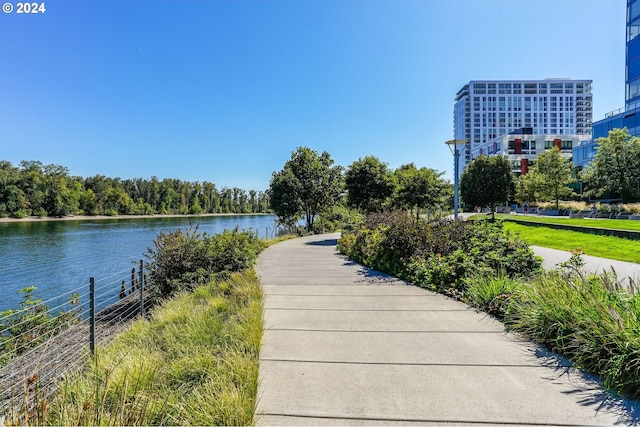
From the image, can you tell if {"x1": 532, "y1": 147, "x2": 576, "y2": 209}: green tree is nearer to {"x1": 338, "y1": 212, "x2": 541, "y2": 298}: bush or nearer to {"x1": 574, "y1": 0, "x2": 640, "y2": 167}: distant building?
{"x1": 574, "y1": 0, "x2": 640, "y2": 167}: distant building

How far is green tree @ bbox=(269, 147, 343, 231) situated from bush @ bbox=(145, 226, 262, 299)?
1501cm

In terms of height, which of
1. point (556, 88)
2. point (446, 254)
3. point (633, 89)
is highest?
point (556, 88)

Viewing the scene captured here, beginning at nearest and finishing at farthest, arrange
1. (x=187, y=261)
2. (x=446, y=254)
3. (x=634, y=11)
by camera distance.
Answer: (x=446, y=254)
(x=187, y=261)
(x=634, y=11)

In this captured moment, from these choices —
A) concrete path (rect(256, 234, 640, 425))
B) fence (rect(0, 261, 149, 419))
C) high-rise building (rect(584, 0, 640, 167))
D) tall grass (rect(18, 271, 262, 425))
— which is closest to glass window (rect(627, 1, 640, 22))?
high-rise building (rect(584, 0, 640, 167))

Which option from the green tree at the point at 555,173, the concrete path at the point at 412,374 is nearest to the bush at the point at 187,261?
the concrete path at the point at 412,374

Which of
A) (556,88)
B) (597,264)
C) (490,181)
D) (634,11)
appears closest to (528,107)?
(556,88)

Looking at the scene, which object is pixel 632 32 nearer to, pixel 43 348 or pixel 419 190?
pixel 419 190

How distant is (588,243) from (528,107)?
5224 inches

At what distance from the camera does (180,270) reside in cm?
848

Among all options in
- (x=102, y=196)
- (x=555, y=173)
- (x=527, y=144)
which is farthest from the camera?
(x=102, y=196)

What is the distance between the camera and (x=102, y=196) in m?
85.1

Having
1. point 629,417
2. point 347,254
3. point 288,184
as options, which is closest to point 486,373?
point 629,417

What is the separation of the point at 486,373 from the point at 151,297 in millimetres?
7733

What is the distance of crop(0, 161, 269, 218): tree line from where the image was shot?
69.2 m
